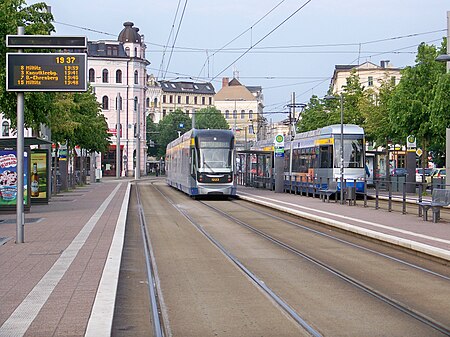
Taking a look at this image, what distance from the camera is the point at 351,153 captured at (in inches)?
1591

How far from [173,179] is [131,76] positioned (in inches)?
2103

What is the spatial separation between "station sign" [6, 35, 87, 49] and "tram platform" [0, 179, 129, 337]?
14.5 feet

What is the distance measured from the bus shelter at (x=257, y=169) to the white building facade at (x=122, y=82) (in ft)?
116

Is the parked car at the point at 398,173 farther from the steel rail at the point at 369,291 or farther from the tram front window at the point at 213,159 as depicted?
the steel rail at the point at 369,291

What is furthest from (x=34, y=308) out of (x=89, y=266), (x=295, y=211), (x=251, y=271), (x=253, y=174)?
(x=253, y=174)

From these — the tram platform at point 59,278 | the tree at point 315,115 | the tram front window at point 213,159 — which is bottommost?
the tram platform at point 59,278

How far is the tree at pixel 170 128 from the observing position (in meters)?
118

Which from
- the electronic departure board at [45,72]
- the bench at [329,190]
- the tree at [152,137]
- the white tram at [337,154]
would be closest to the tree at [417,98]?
the white tram at [337,154]

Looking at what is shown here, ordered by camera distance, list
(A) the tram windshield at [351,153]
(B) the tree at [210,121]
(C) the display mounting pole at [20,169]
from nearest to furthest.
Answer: (C) the display mounting pole at [20,169] → (A) the tram windshield at [351,153] → (B) the tree at [210,121]

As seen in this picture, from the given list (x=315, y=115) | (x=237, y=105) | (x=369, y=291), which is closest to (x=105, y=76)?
(x=315, y=115)

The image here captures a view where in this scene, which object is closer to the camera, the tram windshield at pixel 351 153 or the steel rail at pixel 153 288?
the steel rail at pixel 153 288

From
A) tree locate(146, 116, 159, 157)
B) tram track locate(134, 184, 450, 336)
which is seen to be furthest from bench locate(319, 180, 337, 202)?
tree locate(146, 116, 159, 157)

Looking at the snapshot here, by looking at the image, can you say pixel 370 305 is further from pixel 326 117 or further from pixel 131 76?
pixel 131 76

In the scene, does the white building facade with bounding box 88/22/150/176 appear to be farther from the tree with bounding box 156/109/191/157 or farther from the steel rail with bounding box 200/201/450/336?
the steel rail with bounding box 200/201/450/336
